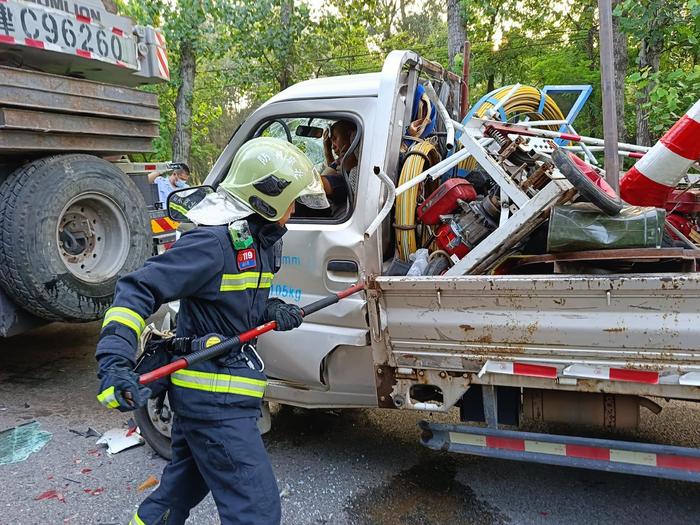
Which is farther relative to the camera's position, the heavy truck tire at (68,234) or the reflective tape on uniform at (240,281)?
the heavy truck tire at (68,234)

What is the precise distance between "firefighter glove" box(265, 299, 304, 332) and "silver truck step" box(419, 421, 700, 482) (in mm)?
850

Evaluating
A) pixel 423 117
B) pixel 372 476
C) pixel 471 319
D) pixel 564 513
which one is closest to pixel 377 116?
pixel 423 117

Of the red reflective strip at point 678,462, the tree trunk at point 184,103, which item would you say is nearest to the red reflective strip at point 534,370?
the red reflective strip at point 678,462

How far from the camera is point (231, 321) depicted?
2.01 m

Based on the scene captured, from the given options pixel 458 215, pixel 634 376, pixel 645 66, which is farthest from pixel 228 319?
pixel 645 66

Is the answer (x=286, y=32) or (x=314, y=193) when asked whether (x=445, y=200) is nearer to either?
(x=314, y=193)

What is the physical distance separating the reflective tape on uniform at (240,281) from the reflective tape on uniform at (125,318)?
346mm

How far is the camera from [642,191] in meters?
2.72

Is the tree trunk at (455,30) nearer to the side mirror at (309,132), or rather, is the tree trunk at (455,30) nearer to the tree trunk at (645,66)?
the tree trunk at (645,66)

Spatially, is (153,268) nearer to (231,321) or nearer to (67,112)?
(231,321)

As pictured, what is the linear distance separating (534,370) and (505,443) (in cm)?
40

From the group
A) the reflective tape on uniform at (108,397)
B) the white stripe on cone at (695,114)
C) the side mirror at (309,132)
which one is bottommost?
the reflective tape on uniform at (108,397)

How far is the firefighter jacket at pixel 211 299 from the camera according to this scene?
172 cm

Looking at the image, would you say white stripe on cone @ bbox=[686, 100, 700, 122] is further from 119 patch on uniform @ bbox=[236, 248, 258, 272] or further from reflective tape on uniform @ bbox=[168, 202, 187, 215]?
reflective tape on uniform @ bbox=[168, 202, 187, 215]
